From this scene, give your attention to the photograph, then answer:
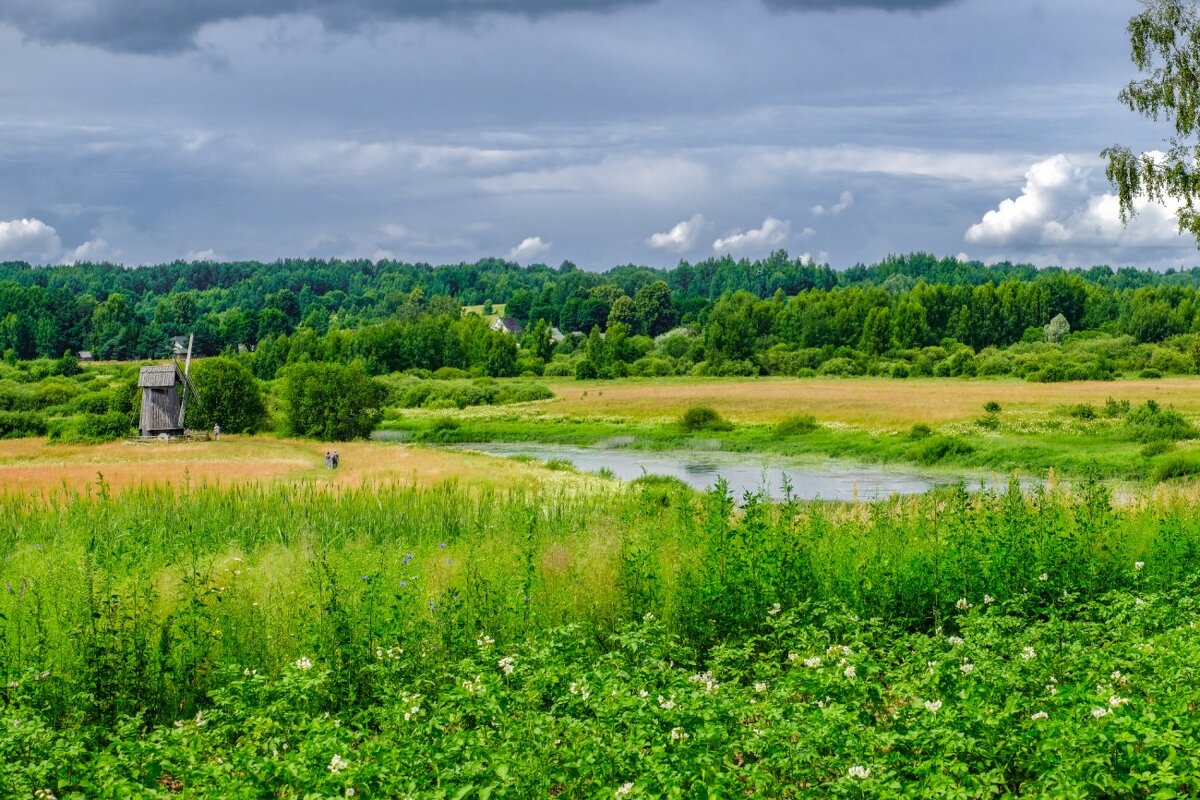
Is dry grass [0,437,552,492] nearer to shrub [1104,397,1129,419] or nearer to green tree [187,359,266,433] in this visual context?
green tree [187,359,266,433]

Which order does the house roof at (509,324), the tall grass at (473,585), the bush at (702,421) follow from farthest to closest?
the house roof at (509,324) → the bush at (702,421) → the tall grass at (473,585)

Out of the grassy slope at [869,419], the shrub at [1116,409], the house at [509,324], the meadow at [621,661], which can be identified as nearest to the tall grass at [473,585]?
the meadow at [621,661]

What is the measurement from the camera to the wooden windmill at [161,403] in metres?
50.8

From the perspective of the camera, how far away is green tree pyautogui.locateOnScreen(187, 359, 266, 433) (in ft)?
194

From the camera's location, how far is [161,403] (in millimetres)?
51281

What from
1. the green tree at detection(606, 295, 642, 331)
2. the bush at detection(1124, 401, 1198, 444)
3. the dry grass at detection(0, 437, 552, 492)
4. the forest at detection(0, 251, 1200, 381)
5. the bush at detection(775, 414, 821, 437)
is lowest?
the dry grass at detection(0, 437, 552, 492)

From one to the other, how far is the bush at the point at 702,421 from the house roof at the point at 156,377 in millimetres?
26765

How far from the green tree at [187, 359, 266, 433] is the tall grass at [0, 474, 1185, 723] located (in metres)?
45.2


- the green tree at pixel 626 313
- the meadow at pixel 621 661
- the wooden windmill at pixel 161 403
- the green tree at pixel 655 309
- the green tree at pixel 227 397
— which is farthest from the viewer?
the green tree at pixel 655 309

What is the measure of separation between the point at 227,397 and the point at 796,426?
32.3m

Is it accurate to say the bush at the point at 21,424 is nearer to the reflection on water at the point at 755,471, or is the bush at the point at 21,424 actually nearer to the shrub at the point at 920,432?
the reflection on water at the point at 755,471

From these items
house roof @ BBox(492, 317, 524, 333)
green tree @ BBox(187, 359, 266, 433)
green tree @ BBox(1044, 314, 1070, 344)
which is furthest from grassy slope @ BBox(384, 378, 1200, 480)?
house roof @ BBox(492, 317, 524, 333)

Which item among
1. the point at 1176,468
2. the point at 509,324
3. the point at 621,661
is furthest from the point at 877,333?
the point at 621,661

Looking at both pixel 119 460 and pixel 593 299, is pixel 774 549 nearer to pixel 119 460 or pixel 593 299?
pixel 119 460
